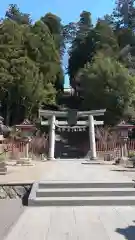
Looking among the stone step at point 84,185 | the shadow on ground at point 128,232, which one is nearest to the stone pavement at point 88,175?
the stone step at point 84,185

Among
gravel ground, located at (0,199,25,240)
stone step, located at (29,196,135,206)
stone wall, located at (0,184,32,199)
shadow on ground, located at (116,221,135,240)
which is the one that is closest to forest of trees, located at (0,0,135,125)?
stone wall, located at (0,184,32,199)

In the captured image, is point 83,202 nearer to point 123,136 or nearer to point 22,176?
point 22,176

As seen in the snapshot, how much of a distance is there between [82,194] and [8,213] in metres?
1.81

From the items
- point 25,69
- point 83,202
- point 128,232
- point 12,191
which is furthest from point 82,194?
point 25,69

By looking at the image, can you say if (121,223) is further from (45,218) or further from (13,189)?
(13,189)

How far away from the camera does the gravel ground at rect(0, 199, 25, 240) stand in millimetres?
5861

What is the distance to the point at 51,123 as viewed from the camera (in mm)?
27172

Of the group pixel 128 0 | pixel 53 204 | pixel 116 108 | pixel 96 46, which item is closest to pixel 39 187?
pixel 53 204

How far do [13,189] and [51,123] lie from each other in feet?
59.8

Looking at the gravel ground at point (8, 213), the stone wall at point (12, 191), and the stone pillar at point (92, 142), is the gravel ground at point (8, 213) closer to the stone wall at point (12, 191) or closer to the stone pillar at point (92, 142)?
the stone wall at point (12, 191)

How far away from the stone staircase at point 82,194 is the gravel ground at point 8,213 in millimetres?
374

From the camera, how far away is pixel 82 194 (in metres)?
8.18

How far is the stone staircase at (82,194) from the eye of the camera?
25.3 ft

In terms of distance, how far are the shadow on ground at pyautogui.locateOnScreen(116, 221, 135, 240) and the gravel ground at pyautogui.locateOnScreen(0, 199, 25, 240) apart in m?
1.64
